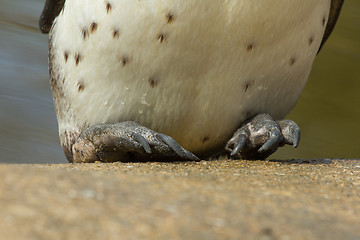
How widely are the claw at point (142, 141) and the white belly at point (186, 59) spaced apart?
0.38 ft

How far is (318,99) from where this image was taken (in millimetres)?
3016

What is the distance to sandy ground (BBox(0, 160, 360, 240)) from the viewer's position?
23.7 inches

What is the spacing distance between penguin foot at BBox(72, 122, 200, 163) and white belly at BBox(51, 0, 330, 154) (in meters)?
0.06

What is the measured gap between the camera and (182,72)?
1307mm

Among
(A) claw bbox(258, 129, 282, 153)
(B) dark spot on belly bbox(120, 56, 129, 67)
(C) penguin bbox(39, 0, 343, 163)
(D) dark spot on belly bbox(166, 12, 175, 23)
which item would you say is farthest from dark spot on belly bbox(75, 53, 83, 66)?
(A) claw bbox(258, 129, 282, 153)

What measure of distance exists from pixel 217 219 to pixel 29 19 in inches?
113

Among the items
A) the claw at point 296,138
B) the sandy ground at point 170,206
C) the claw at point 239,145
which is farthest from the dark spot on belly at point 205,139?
the sandy ground at point 170,206

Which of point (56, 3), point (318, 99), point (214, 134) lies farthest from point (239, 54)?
point (318, 99)

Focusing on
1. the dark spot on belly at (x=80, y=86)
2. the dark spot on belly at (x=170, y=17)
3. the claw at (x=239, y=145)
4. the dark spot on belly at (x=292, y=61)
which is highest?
the dark spot on belly at (x=170, y=17)

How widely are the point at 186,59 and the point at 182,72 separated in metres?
0.03

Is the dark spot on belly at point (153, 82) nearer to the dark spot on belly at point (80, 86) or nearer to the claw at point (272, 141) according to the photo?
the dark spot on belly at point (80, 86)

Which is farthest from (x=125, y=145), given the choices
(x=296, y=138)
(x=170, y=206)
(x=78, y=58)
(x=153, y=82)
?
(x=170, y=206)

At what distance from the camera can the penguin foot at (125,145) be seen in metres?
1.20

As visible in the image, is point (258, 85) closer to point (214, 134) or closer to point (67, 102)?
point (214, 134)
